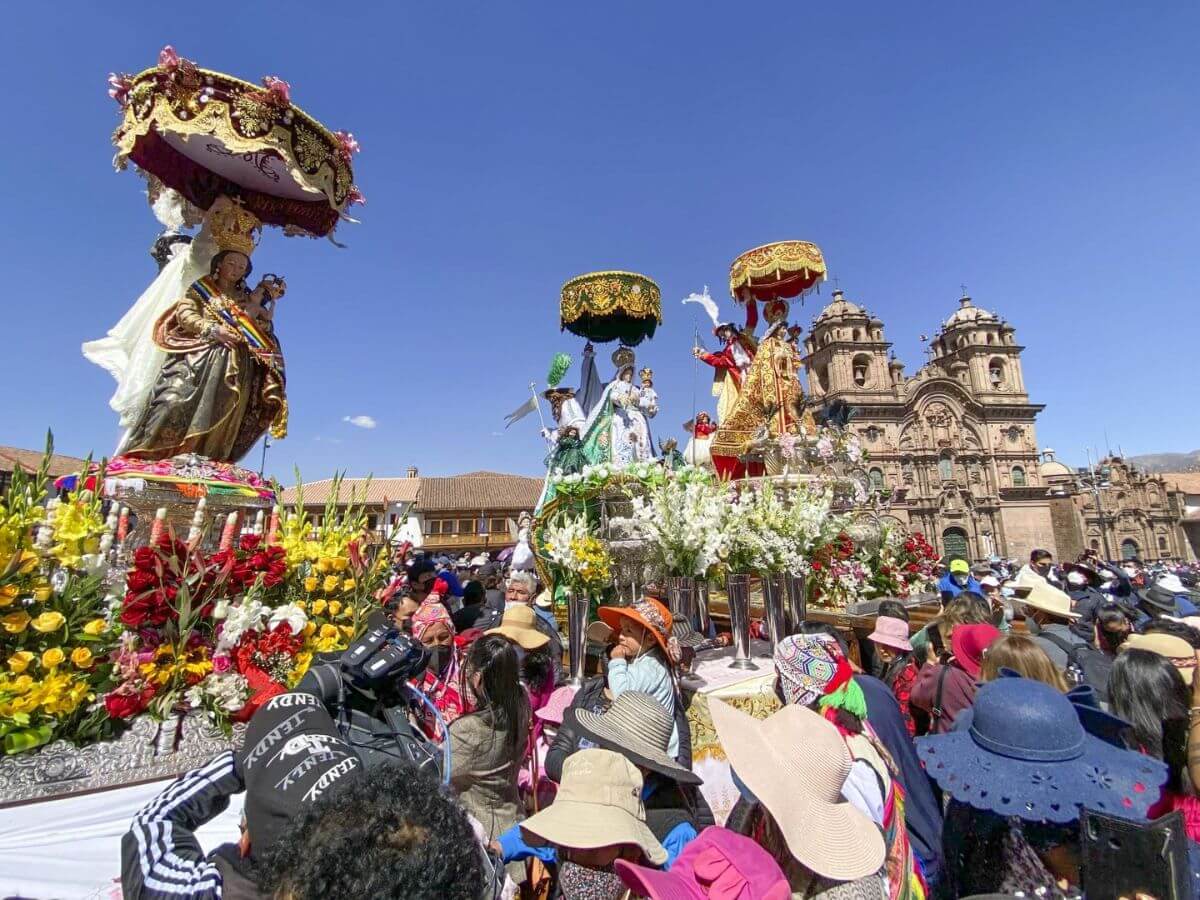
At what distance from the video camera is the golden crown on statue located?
22.1 ft

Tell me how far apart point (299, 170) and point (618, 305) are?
5480 millimetres

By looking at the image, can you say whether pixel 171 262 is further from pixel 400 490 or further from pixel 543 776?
pixel 400 490

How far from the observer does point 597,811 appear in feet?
5.65

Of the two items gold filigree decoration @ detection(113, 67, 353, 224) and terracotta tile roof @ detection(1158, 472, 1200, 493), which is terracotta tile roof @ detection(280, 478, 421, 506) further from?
terracotta tile roof @ detection(1158, 472, 1200, 493)

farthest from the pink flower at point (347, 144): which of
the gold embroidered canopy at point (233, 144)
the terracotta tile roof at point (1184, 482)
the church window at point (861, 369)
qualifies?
the terracotta tile roof at point (1184, 482)

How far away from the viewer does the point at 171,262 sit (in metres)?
6.76

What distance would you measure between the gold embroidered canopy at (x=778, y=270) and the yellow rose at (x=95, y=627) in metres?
12.0

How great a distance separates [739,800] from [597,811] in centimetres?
70

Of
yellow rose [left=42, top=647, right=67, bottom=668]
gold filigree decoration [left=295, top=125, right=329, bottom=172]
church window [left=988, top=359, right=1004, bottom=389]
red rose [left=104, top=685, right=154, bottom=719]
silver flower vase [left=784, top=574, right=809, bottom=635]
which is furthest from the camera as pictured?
church window [left=988, top=359, right=1004, bottom=389]

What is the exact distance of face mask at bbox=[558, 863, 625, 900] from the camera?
1.68 metres

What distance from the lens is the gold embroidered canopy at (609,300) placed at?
34.3 ft

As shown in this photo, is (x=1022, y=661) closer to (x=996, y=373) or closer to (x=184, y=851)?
(x=184, y=851)

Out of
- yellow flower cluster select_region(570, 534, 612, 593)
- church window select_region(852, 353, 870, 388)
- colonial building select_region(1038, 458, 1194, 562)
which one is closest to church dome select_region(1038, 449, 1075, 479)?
colonial building select_region(1038, 458, 1194, 562)

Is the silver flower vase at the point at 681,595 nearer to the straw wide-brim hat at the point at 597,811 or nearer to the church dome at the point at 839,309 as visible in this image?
the straw wide-brim hat at the point at 597,811
